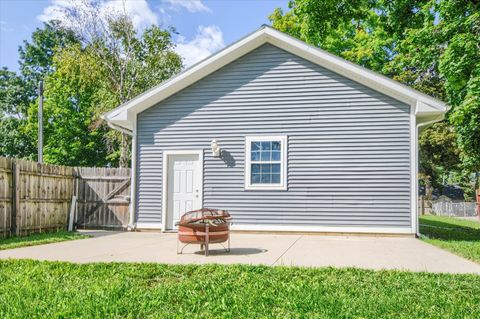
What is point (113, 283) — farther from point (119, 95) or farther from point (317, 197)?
point (119, 95)

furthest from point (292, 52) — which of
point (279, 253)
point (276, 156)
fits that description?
point (279, 253)

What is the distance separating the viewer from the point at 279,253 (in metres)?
7.09

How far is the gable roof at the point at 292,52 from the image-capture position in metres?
9.86

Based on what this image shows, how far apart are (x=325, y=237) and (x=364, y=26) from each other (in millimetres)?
18611

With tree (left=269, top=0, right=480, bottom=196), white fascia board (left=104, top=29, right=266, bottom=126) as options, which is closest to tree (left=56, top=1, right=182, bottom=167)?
tree (left=269, top=0, right=480, bottom=196)

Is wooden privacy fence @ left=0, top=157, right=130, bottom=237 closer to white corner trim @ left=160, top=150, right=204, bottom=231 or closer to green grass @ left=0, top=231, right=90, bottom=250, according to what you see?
green grass @ left=0, top=231, right=90, bottom=250

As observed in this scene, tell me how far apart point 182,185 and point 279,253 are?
15.8 ft

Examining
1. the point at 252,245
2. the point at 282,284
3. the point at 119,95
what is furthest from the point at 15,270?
the point at 119,95

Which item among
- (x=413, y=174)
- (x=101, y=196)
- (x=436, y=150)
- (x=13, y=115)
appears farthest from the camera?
(x=13, y=115)

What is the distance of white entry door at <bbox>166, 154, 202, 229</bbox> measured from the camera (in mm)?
11145

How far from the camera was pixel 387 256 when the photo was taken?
22.4ft

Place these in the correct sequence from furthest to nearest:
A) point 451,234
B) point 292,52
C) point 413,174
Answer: point 451,234
point 292,52
point 413,174

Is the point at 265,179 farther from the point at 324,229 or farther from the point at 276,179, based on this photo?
the point at 324,229

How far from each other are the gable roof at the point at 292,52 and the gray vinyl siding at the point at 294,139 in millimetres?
162
